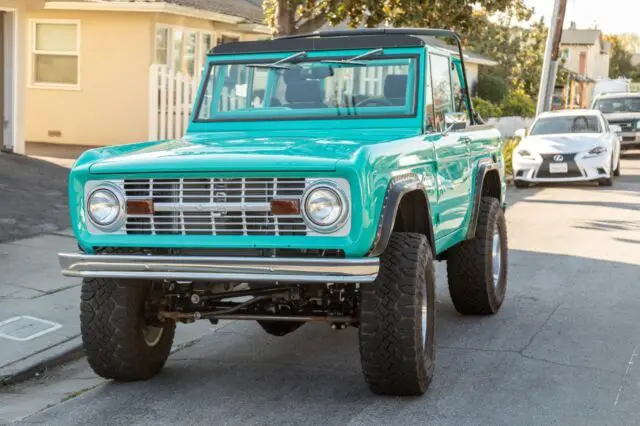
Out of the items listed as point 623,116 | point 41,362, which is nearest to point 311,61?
point 41,362

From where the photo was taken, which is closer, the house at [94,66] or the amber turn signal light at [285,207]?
the amber turn signal light at [285,207]

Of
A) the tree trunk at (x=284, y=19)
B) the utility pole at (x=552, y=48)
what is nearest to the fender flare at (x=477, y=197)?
the tree trunk at (x=284, y=19)

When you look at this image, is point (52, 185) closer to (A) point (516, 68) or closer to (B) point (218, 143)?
(B) point (218, 143)

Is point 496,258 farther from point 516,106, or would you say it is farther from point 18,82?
point 516,106

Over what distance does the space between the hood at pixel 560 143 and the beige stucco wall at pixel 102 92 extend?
8.01 meters

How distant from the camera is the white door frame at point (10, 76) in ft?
64.4

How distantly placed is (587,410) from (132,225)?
274cm

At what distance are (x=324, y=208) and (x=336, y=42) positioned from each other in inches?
88.6

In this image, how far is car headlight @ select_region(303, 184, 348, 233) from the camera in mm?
6074

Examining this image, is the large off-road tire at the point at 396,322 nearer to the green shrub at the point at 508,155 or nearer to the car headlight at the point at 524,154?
the car headlight at the point at 524,154

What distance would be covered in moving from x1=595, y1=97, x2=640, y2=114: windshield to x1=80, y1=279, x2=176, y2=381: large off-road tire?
2797 centimetres

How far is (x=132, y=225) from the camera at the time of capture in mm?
6488

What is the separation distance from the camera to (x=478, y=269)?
29.1ft

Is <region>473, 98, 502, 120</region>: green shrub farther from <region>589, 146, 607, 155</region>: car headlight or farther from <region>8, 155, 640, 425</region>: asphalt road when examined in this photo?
<region>8, 155, 640, 425</region>: asphalt road
